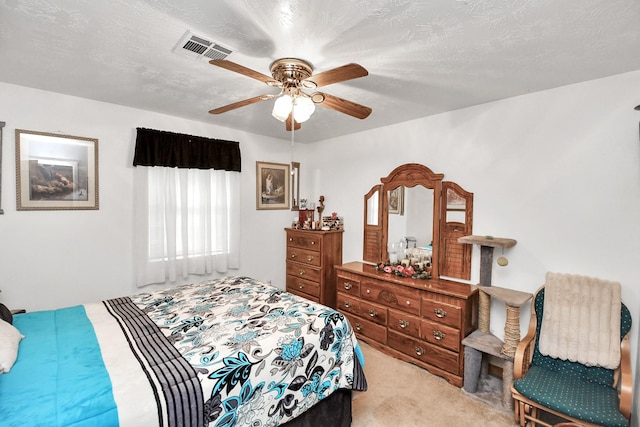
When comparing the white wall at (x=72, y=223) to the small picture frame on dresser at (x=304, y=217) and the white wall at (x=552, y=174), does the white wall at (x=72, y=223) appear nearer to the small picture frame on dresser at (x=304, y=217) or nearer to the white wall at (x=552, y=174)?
the small picture frame on dresser at (x=304, y=217)

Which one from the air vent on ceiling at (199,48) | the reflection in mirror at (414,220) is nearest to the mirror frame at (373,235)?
the reflection in mirror at (414,220)

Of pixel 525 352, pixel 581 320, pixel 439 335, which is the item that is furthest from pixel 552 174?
pixel 439 335

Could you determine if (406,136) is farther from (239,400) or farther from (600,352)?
(239,400)

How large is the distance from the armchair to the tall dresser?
2.25m

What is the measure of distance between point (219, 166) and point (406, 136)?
2.27 metres

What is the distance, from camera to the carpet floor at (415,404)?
2166 millimetres

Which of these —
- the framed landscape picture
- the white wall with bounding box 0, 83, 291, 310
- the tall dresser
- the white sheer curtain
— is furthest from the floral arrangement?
the white wall with bounding box 0, 83, 291, 310

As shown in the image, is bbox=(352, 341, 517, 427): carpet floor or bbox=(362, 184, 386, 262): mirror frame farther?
bbox=(362, 184, 386, 262): mirror frame

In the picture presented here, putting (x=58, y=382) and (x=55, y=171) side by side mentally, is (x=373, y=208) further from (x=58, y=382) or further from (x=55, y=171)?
(x=55, y=171)

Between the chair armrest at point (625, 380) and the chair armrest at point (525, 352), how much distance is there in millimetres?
485

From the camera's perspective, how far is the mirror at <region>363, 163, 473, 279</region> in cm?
298

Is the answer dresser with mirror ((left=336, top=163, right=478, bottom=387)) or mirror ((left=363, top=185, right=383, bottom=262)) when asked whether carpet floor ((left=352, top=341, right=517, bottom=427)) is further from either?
mirror ((left=363, top=185, right=383, bottom=262))

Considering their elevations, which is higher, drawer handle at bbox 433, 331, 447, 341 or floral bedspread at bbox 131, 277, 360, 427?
floral bedspread at bbox 131, 277, 360, 427

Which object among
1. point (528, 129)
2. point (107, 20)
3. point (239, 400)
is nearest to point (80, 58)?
point (107, 20)
